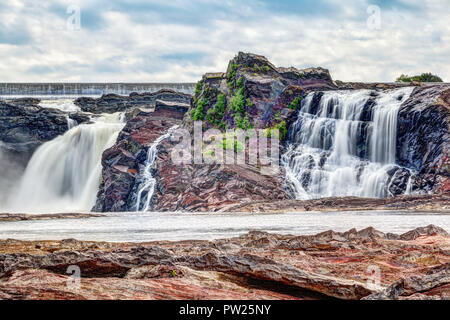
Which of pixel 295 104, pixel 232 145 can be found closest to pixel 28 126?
pixel 232 145

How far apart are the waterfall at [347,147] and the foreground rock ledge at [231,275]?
33.8m

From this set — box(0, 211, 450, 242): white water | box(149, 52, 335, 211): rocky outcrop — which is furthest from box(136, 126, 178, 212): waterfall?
box(0, 211, 450, 242): white water

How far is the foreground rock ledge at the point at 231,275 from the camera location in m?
9.41

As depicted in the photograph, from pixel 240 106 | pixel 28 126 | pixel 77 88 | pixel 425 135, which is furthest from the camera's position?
pixel 77 88

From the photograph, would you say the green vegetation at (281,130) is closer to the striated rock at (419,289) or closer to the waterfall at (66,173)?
the waterfall at (66,173)

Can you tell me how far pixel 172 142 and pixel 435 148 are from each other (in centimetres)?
2593

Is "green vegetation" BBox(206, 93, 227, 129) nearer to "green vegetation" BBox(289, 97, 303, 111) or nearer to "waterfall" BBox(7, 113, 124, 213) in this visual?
"green vegetation" BBox(289, 97, 303, 111)

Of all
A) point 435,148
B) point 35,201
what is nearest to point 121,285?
point 435,148

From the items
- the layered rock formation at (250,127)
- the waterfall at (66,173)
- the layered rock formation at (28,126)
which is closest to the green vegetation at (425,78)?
the layered rock formation at (250,127)

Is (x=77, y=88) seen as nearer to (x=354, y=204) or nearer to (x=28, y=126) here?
(x=28, y=126)

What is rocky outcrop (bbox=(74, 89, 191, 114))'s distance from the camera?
89.0 m

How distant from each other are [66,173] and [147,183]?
12.8 metres

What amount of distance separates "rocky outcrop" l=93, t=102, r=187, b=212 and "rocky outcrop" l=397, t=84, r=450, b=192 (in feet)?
84.0

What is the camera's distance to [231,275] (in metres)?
11.2
